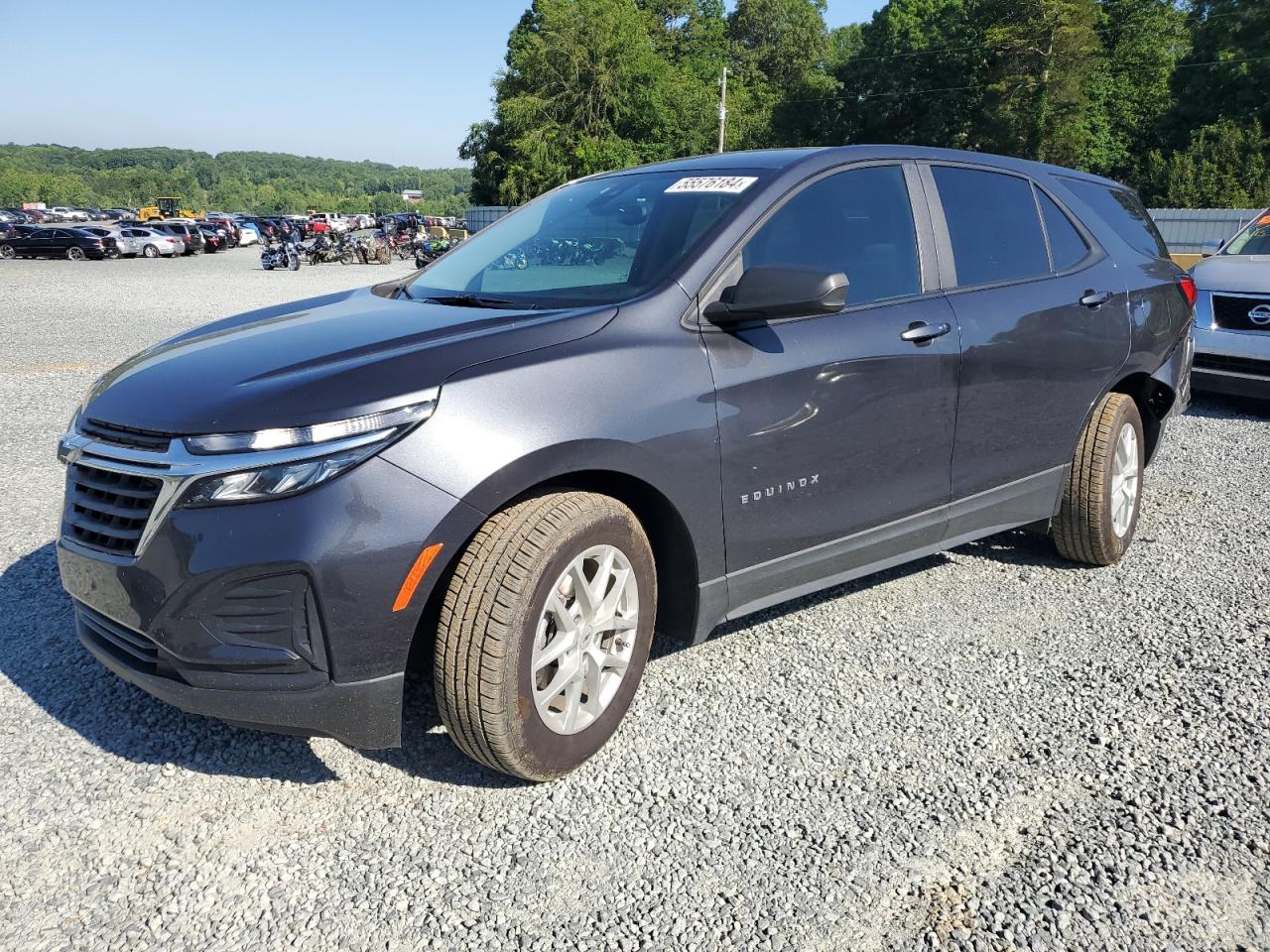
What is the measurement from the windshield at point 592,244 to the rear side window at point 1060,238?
1664mm

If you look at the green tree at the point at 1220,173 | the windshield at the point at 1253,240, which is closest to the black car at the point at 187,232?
the green tree at the point at 1220,173

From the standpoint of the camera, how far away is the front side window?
3293 millimetres

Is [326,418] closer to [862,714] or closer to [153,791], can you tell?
[153,791]

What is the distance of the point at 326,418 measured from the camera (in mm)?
2395

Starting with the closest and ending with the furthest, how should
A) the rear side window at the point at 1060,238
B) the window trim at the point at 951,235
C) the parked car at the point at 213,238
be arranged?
1. the window trim at the point at 951,235
2. the rear side window at the point at 1060,238
3. the parked car at the point at 213,238

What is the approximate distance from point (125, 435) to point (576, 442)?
1.18 m

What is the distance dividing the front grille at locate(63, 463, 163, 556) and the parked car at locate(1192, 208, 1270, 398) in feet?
26.3

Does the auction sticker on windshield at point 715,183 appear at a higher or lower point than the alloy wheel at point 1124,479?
higher

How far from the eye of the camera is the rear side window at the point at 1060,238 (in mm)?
4277

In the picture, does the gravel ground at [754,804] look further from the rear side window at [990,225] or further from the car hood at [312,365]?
the rear side window at [990,225]

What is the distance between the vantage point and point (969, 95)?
6025 centimetres

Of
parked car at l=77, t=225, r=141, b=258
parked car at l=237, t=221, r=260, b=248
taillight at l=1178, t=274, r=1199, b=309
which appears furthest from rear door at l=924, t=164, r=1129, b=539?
parked car at l=237, t=221, r=260, b=248

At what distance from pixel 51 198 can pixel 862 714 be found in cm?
17269

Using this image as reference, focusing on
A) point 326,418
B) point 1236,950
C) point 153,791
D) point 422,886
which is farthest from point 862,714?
point 153,791
